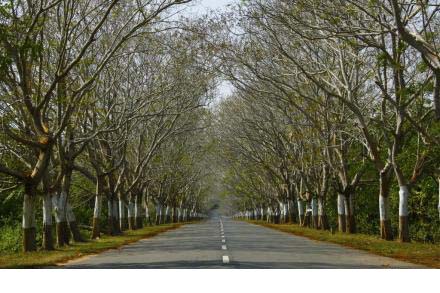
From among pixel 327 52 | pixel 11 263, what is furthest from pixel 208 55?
pixel 11 263

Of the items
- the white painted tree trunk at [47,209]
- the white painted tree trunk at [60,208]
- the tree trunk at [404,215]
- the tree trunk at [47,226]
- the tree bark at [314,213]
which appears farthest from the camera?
the tree bark at [314,213]

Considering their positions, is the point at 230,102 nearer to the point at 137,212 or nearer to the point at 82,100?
the point at 137,212

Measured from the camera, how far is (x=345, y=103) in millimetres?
22281

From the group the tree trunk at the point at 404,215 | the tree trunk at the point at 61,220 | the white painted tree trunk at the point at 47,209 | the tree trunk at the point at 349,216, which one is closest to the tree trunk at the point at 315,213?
the tree trunk at the point at 349,216

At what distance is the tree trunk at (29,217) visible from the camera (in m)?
19.3

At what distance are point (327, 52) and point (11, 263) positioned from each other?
54.4 feet

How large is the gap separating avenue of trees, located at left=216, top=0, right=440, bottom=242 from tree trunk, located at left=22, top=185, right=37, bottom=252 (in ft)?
32.3

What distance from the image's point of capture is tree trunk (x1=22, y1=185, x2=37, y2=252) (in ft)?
63.3

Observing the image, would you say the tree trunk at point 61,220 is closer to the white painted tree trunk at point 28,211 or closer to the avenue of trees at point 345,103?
the white painted tree trunk at point 28,211

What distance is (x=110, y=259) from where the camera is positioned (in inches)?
661

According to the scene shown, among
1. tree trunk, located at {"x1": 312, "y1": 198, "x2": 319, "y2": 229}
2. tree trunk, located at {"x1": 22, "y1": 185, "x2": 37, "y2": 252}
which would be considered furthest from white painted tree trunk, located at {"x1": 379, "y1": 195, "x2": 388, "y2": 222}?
tree trunk, located at {"x1": 312, "y1": 198, "x2": 319, "y2": 229}

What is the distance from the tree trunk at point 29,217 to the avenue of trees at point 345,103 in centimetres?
986

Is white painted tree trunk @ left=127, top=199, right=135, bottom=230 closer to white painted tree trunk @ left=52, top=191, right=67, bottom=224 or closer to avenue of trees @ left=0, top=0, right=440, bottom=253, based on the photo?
avenue of trees @ left=0, top=0, right=440, bottom=253

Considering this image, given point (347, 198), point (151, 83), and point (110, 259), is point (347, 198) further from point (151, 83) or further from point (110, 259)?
point (110, 259)
